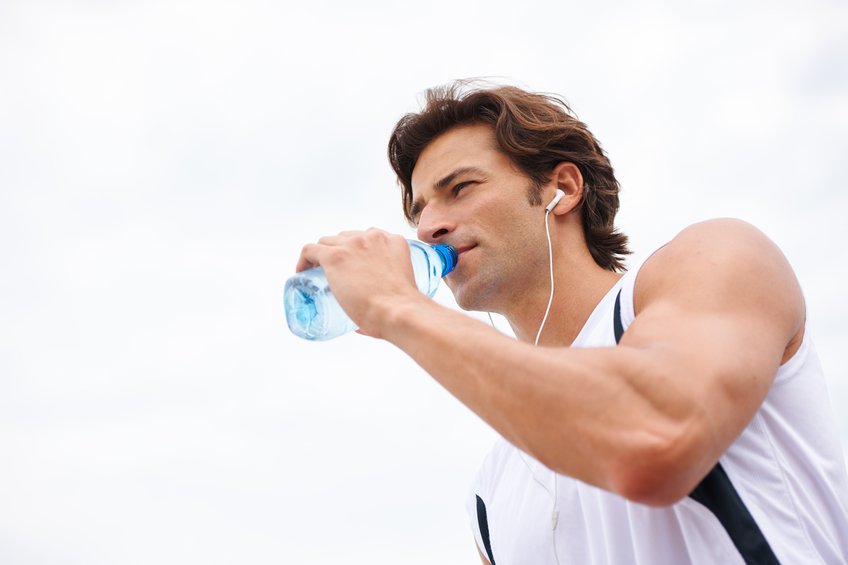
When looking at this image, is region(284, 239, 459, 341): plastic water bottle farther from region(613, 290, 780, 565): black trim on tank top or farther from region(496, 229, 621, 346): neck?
region(613, 290, 780, 565): black trim on tank top

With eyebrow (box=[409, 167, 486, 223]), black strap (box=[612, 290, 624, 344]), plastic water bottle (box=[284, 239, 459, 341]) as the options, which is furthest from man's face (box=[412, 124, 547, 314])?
black strap (box=[612, 290, 624, 344])

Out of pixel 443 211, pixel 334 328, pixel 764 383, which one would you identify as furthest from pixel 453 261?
pixel 764 383

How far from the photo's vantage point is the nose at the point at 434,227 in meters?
3.44

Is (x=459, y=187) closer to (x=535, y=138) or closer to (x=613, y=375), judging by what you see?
(x=535, y=138)

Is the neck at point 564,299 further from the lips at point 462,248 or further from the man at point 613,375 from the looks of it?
the lips at point 462,248

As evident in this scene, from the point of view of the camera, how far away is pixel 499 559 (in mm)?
3080

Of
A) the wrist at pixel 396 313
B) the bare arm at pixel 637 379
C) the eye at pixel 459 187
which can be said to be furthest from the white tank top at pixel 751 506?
the eye at pixel 459 187

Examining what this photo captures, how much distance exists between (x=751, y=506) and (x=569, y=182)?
207cm

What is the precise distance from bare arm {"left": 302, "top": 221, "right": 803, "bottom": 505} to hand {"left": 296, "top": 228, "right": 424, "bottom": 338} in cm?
8

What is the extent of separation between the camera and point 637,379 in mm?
1739

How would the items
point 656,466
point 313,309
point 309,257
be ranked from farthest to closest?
point 313,309, point 309,257, point 656,466

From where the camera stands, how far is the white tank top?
217cm

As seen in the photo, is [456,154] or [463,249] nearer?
[463,249]

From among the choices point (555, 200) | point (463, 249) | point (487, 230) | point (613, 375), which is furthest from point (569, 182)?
point (613, 375)
